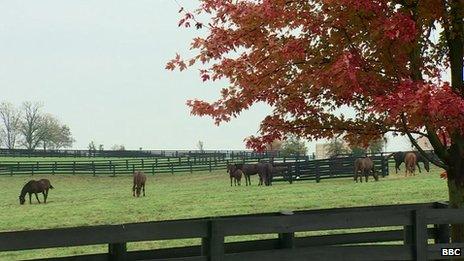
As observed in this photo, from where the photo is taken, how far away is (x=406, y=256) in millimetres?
7848

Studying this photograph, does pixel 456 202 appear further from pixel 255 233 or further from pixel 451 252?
pixel 255 233

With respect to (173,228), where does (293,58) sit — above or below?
above

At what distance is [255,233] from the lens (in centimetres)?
707

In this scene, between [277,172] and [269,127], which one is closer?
[269,127]

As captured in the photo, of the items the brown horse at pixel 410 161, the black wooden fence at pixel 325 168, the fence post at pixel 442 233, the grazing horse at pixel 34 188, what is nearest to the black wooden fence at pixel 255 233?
the fence post at pixel 442 233

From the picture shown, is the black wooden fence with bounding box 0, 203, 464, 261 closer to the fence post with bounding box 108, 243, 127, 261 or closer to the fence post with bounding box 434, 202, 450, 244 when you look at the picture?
the fence post with bounding box 108, 243, 127, 261

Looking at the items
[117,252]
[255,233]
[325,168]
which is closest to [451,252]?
[255,233]

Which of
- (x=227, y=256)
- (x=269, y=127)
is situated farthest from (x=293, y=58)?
(x=227, y=256)

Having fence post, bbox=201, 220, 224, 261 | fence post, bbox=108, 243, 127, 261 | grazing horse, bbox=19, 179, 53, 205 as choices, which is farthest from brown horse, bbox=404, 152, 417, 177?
fence post, bbox=108, 243, 127, 261

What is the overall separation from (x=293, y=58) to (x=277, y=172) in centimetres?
3488

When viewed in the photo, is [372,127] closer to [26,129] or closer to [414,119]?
[414,119]

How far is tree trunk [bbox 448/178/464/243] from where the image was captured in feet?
29.4

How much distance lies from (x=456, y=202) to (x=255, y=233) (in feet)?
13.3

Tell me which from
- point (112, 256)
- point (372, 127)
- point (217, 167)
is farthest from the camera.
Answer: point (217, 167)
